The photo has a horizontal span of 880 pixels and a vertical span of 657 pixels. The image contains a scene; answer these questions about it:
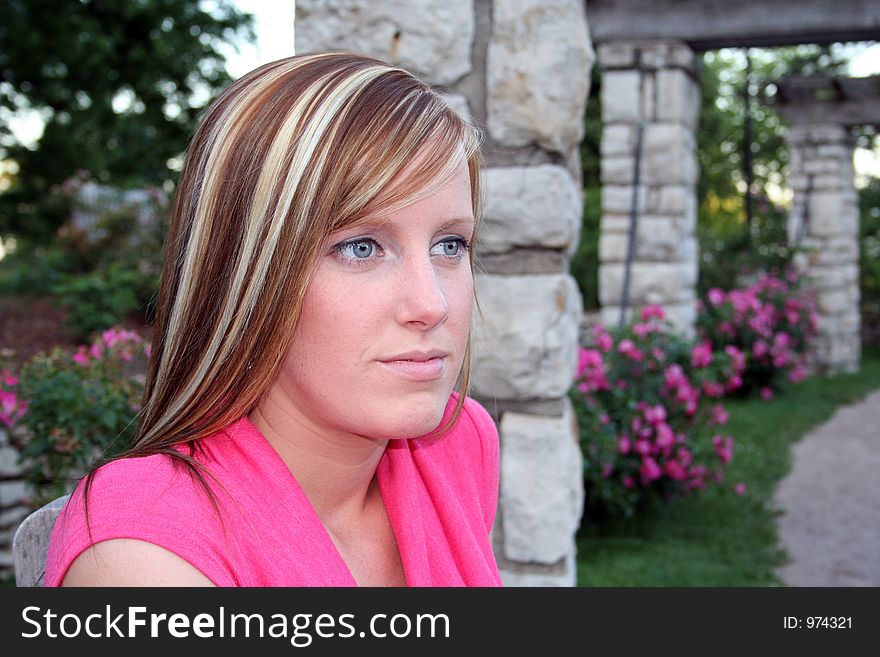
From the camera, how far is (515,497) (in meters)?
2.23

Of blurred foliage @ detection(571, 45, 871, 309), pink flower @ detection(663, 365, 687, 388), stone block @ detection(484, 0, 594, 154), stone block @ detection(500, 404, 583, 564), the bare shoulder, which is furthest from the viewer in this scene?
blurred foliage @ detection(571, 45, 871, 309)

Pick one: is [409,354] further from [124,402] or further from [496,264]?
[124,402]

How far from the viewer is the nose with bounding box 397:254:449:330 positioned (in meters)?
1.06

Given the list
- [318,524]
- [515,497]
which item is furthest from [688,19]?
[318,524]

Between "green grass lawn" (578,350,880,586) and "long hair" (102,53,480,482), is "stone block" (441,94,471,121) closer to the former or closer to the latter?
"long hair" (102,53,480,482)

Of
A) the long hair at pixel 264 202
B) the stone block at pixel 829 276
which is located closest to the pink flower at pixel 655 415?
the long hair at pixel 264 202

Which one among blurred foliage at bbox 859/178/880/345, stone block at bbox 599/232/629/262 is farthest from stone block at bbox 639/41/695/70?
blurred foliage at bbox 859/178/880/345

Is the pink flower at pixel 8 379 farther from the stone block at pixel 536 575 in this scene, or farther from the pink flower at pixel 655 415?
the pink flower at pixel 655 415

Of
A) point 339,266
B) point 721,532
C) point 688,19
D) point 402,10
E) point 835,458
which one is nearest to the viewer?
point 339,266

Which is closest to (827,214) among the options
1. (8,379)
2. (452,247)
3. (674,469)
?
(674,469)

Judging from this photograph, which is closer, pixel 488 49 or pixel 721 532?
pixel 488 49

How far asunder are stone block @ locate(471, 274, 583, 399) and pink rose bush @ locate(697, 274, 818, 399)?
580 cm

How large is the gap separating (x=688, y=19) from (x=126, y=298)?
4.32 meters

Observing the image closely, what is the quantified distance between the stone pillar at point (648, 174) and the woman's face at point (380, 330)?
570 cm
